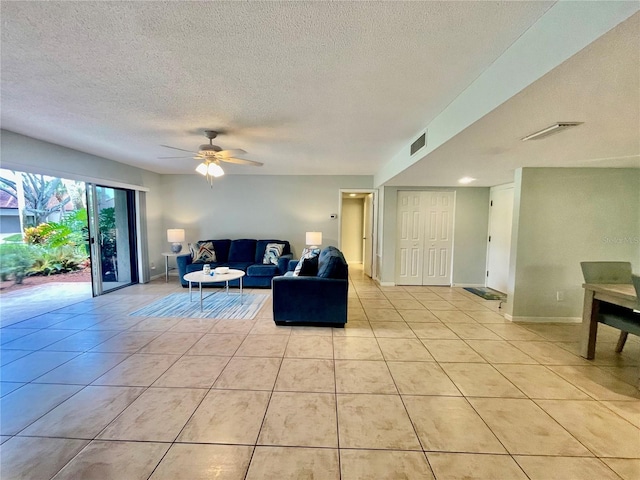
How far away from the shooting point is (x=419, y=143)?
3084mm

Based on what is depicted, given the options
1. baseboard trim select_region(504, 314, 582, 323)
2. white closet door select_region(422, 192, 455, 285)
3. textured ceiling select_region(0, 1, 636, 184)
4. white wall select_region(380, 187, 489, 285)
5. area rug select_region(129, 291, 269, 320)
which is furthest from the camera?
white closet door select_region(422, 192, 455, 285)

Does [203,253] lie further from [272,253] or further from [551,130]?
[551,130]

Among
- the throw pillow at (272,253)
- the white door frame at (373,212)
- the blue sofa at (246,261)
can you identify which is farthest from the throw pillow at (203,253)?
the white door frame at (373,212)

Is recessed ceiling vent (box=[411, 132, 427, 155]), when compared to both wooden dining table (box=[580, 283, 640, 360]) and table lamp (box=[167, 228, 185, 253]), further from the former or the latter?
table lamp (box=[167, 228, 185, 253])

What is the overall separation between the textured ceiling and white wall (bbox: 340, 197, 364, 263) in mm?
5397

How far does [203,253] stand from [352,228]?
469cm

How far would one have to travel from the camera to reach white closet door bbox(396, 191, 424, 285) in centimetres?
562

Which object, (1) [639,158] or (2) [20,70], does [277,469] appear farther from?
(1) [639,158]

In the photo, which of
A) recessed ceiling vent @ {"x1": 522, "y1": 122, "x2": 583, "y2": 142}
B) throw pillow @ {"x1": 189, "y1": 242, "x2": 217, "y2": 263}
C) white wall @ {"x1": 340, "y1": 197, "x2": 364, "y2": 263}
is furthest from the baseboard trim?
throw pillow @ {"x1": 189, "y1": 242, "x2": 217, "y2": 263}

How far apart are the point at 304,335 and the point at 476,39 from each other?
118 inches

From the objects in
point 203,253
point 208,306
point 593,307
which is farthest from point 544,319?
point 203,253

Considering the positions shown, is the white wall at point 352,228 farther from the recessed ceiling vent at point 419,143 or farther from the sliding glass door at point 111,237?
the sliding glass door at point 111,237

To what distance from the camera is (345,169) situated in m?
5.44

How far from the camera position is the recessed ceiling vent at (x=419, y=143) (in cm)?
293
